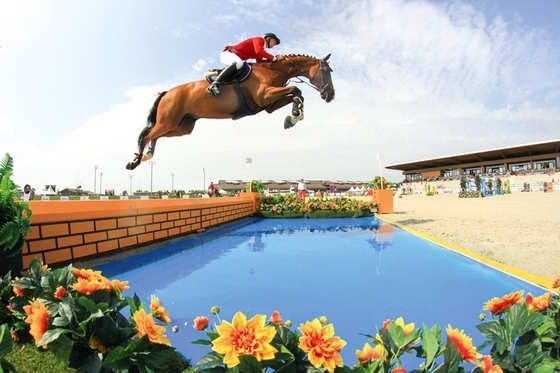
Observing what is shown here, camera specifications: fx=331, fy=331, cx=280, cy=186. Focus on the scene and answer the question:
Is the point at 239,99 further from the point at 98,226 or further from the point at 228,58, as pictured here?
the point at 98,226

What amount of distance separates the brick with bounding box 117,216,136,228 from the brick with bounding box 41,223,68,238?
3.49 feet

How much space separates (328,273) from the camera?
363 cm

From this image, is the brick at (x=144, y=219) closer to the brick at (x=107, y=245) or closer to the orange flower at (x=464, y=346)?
the brick at (x=107, y=245)

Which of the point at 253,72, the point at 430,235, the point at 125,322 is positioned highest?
the point at 253,72

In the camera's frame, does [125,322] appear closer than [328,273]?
Yes

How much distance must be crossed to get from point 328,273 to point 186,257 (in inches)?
87.4

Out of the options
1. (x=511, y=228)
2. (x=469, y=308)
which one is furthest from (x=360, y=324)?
(x=511, y=228)

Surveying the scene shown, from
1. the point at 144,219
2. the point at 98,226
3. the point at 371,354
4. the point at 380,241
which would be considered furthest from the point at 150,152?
the point at 380,241

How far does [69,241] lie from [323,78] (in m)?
3.54

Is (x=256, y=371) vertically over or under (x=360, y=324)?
over

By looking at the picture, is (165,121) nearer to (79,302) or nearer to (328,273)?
(328,273)

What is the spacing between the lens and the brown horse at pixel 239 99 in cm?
381

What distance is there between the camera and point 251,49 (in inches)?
159

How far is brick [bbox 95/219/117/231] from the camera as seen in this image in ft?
14.1
